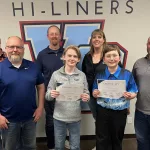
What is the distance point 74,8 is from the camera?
114 inches

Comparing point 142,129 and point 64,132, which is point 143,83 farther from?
point 64,132

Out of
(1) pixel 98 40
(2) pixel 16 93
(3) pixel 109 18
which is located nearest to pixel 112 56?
(1) pixel 98 40

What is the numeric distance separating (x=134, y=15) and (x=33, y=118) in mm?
1969

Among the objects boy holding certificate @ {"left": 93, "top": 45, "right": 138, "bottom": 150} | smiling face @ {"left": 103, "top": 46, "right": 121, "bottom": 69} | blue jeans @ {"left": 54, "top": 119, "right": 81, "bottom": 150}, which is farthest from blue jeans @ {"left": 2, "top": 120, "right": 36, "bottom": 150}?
smiling face @ {"left": 103, "top": 46, "right": 121, "bottom": 69}

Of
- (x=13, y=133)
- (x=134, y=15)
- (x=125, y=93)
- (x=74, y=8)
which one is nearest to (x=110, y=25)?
(x=134, y=15)

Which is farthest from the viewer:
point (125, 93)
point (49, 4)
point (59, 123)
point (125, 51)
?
point (125, 51)

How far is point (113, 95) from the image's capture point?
81.9 inches

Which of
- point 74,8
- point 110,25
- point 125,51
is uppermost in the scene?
point 74,8

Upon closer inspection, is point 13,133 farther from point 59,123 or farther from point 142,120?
point 142,120

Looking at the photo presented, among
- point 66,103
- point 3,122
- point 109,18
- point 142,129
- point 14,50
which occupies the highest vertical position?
point 109,18

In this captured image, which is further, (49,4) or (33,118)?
(49,4)

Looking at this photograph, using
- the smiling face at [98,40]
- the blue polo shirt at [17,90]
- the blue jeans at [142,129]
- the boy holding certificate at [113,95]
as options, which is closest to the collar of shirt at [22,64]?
the blue polo shirt at [17,90]

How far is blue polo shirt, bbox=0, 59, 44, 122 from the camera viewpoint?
78.8 inches

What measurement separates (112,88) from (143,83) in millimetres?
364
